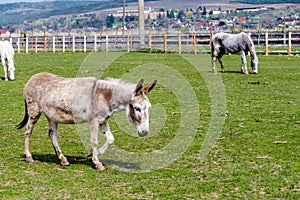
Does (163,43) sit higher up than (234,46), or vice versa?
(234,46)

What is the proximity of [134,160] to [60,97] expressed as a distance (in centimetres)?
176

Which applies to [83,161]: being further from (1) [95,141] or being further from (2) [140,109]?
(2) [140,109]

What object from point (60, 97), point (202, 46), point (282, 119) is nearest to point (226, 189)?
point (60, 97)

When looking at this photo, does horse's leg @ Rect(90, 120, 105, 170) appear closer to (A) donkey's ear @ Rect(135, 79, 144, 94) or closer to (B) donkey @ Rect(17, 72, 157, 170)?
(B) donkey @ Rect(17, 72, 157, 170)

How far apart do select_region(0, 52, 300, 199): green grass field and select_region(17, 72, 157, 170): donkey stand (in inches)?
26.5

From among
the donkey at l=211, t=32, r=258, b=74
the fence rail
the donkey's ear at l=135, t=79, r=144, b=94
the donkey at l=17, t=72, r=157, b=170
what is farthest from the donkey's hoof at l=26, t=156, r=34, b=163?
the fence rail

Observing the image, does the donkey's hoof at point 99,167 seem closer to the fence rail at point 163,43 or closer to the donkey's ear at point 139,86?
the donkey's ear at point 139,86

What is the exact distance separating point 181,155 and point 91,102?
2.17m

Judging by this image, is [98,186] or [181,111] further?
[181,111]

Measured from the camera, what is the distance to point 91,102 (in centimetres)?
1066

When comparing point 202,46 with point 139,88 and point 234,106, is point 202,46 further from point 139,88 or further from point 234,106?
point 139,88

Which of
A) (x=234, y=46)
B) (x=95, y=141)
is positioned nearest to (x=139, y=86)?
(x=95, y=141)

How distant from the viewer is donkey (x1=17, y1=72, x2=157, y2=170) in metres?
10.3

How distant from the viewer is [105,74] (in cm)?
2869
